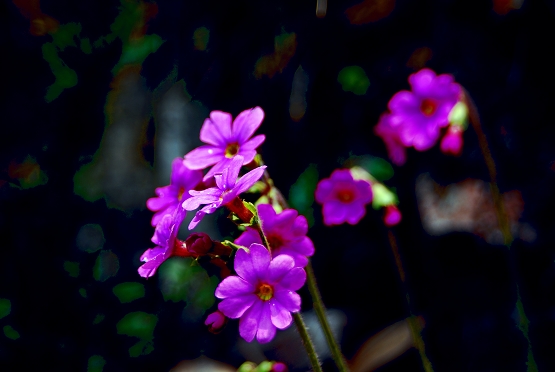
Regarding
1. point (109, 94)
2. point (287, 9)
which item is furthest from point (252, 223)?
point (109, 94)

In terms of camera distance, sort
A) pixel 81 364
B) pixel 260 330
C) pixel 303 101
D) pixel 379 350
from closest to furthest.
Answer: pixel 260 330 < pixel 379 350 < pixel 81 364 < pixel 303 101

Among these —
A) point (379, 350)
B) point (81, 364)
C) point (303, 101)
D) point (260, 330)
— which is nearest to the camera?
point (260, 330)

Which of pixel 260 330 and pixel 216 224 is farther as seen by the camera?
pixel 216 224

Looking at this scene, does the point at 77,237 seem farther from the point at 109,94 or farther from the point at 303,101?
the point at 303,101

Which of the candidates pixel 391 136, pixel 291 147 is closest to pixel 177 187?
pixel 391 136

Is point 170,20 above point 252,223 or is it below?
above

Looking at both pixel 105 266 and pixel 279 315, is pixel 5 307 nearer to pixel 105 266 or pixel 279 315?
pixel 105 266
